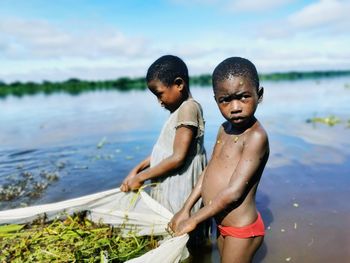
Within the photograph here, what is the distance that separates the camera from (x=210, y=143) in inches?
338

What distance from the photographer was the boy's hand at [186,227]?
2178 mm

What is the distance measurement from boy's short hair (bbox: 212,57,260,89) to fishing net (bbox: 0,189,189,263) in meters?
1.23

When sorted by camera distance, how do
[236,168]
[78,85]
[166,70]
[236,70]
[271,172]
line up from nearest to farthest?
[236,70], [236,168], [166,70], [271,172], [78,85]

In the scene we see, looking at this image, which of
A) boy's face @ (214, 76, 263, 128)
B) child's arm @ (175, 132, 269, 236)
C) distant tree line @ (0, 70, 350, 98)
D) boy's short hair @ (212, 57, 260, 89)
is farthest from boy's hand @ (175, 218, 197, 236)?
distant tree line @ (0, 70, 350, 98)

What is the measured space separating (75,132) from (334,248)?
945 centimetres

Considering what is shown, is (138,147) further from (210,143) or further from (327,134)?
(327,134)

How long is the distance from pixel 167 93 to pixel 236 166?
86 cm

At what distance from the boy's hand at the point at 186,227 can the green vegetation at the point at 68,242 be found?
1.93ft

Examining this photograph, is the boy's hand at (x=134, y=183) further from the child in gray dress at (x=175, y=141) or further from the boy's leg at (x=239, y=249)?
the boy's leg at (x=239, y=249)

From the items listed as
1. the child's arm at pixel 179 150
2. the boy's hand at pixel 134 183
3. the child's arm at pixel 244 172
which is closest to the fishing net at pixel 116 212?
the boy's hand at pixel 134 183

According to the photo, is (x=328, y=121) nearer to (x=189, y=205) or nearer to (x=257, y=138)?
(x=189, y=205)

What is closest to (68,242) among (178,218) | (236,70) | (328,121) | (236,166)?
(178,218)

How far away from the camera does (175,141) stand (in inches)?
104

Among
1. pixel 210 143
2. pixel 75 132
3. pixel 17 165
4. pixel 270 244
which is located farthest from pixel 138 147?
pixel 270 244
